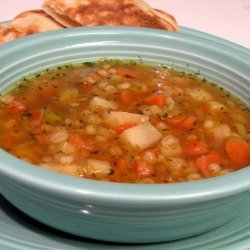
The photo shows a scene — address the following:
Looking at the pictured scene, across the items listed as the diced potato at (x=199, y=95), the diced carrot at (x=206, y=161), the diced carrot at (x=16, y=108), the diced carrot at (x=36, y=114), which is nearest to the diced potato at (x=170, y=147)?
the diced carrot at (x=206, y=161)

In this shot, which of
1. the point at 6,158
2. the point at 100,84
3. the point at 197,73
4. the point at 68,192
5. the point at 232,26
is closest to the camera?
the point at 68,192

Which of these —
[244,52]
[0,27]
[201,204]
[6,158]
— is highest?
[244,52]

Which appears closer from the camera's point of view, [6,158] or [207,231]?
[6,158]

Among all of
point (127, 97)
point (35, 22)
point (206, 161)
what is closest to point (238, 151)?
point (206, 161)

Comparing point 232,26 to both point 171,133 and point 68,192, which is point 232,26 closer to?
point 171,133

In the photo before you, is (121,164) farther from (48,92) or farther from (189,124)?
(48,92)

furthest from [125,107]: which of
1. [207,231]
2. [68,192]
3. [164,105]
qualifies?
[68,192]

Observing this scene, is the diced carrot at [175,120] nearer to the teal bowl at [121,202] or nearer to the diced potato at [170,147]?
the diced potato at [170,147]
